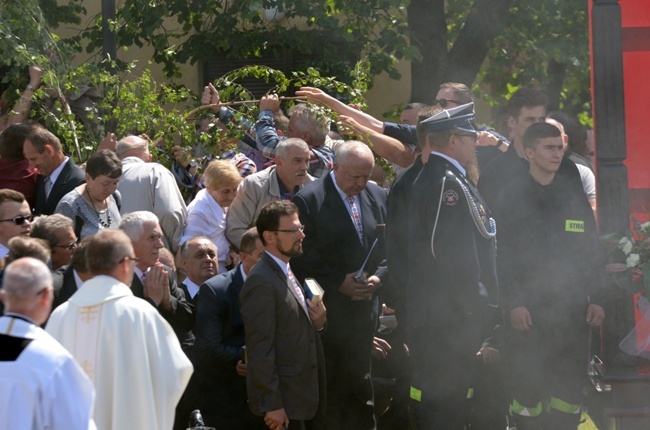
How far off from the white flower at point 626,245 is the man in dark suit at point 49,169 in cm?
383

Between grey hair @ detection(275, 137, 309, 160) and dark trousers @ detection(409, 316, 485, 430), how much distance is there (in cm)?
187

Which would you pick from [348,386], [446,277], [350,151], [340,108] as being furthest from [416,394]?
[340,108]

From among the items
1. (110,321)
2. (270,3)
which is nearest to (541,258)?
(110,321)

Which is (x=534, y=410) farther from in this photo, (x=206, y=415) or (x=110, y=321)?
(x=110, y=321)

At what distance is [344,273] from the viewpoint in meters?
8.43

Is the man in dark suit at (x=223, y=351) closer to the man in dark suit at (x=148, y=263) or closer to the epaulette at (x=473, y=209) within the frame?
the man in dark suit at (x=148, y=263)

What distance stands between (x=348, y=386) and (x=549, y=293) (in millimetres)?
1506

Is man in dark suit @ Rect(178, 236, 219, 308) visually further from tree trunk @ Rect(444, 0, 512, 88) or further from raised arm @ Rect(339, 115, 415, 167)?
tree trunk @ Rect(444, 0, 512, 88)

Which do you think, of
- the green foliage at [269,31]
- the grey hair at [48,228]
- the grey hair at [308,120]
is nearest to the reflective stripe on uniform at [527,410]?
the grey hair at [308,120]

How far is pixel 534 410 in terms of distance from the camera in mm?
8055

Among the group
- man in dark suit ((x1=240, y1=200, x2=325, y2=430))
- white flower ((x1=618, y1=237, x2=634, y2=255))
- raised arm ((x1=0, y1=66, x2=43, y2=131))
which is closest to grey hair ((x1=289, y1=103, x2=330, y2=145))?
man in dark suit ((x1=240, y1=200, x2=325, y2=430))

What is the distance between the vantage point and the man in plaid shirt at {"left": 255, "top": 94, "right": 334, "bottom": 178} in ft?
30.8

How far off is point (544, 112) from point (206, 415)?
9.93 ft

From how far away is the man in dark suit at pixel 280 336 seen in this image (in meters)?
7.18
